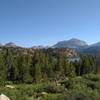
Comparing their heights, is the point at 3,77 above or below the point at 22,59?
below

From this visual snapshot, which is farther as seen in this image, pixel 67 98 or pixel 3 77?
pixel 3 77

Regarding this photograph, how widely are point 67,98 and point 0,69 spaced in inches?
1866

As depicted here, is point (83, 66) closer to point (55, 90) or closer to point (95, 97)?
point (55, 90)

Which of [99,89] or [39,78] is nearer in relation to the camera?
[99,89]

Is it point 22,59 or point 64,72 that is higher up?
point 22,59

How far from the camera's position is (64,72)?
76.1 meters

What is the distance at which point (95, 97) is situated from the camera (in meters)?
18.2

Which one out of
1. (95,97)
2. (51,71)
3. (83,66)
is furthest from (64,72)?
(95,97)

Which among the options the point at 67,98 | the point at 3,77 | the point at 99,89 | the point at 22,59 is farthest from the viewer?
the point at 22,59

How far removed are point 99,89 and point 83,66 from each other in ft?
192

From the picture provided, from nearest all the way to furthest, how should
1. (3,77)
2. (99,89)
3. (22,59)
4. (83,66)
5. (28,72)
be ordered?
(99,89) → (3,77) → (28,72) → (22,59) → (83,66)

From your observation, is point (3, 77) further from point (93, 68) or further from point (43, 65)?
point (93, 68)

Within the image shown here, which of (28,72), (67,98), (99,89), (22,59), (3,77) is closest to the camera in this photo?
(67,98)

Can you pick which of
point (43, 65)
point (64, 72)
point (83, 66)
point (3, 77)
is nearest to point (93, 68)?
point (83, 66)
